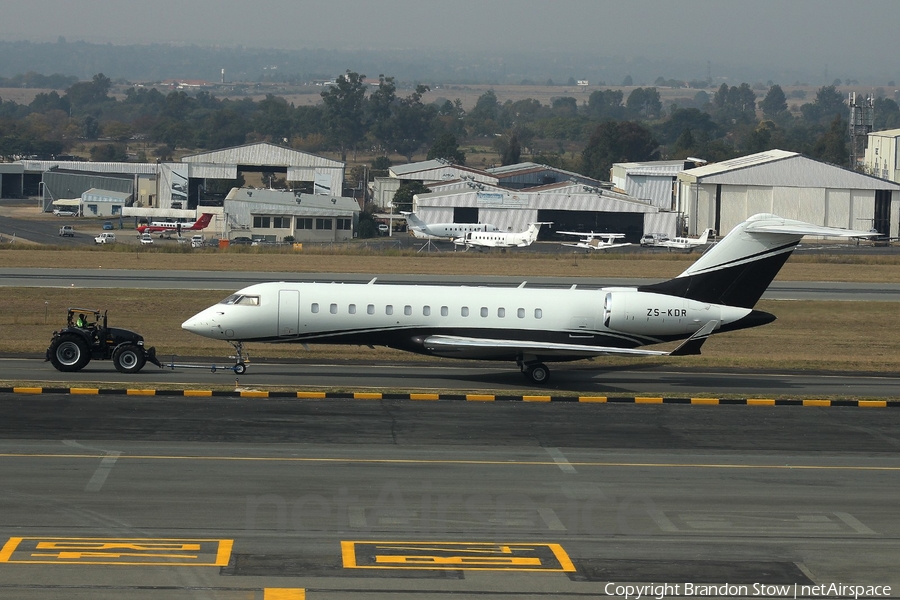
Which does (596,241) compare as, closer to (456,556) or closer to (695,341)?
(695,341)

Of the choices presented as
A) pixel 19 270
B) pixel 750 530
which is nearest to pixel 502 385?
pixel 750 530

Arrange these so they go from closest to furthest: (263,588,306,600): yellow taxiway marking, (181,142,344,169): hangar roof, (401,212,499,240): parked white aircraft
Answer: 1. (263,588,306,600): yellow taxiway marking
2. (401,212,499,240): parked white aircraft
3. (181,142,344,169): hangar roof

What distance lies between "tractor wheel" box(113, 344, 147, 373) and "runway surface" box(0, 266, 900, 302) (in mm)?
23060

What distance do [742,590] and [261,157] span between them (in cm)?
13139

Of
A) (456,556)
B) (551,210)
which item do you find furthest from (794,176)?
(456,556)

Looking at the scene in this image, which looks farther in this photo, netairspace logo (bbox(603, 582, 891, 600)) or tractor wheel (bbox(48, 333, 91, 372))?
tractor wheel (bbox(48, 333, 91, 372))

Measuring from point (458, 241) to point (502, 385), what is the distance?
7056 cm

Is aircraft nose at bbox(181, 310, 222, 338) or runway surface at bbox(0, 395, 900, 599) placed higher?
aircraft nose at bbox(181, 310, 222, 338)

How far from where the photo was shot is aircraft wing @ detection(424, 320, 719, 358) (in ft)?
105

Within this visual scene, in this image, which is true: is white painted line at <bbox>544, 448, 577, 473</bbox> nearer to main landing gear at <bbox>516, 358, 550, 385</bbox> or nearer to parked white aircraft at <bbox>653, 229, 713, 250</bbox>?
main landing gear at <bbox>516, 358, 550, 385</bbox>

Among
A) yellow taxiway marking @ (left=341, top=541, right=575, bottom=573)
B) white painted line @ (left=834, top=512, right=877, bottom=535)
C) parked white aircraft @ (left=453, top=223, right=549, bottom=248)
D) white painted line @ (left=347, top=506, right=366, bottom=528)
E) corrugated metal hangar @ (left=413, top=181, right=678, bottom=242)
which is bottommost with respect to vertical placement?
yellow taxiway marking @ (left=341, top=541, right=575, bottom=573)

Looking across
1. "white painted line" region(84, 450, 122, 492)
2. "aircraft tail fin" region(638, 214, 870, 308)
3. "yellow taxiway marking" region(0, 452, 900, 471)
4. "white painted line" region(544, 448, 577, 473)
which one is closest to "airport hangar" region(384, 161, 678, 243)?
"aircraft tail fin" region(638, 214, 870, 308)

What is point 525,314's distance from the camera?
110 ft

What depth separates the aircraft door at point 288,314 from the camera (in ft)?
107
